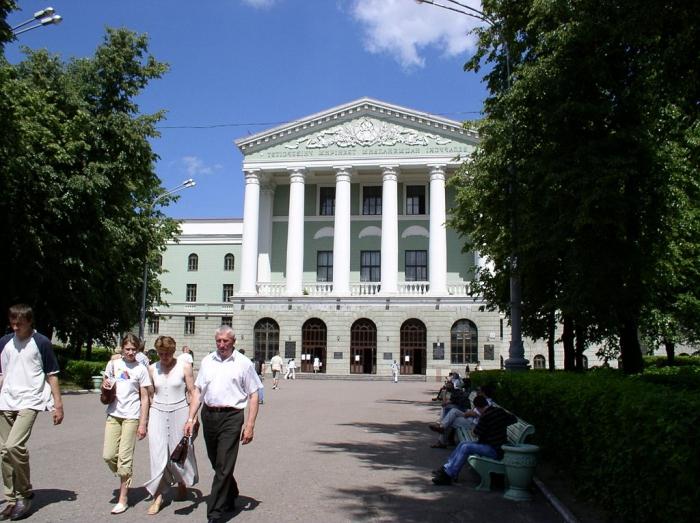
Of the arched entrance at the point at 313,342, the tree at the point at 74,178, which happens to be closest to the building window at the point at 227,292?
the arched entrance at the point at 313,342

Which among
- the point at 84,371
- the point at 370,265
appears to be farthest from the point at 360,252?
the point at 84,371

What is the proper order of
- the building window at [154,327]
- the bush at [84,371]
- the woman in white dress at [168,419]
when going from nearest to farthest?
the woman in white dress at [168,419], the bush at [84,371], the building window at [154,327]

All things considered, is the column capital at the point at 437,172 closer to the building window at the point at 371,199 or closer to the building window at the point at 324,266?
the building window at the point at 371,199

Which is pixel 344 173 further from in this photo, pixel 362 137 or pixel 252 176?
pixel 252 176

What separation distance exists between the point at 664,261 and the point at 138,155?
64.7 ft

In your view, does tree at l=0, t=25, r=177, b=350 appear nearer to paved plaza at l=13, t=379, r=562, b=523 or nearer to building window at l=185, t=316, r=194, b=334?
paved plaza at l=13, t=379, r=562, b=523

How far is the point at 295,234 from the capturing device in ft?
169

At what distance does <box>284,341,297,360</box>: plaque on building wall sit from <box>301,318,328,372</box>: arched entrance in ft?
2.35

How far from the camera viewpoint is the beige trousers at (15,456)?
23.0ft

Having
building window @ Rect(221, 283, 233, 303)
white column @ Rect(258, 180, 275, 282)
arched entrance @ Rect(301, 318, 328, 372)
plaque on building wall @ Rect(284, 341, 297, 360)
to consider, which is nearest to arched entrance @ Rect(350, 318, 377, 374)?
arched entrance @ Rect(301, 318, 328, 372)

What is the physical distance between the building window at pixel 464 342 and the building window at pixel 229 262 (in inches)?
870

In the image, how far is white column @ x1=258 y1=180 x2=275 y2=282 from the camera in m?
54.6

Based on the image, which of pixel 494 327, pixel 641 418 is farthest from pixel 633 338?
pixel 494 327

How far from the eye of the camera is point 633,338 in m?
16.8
